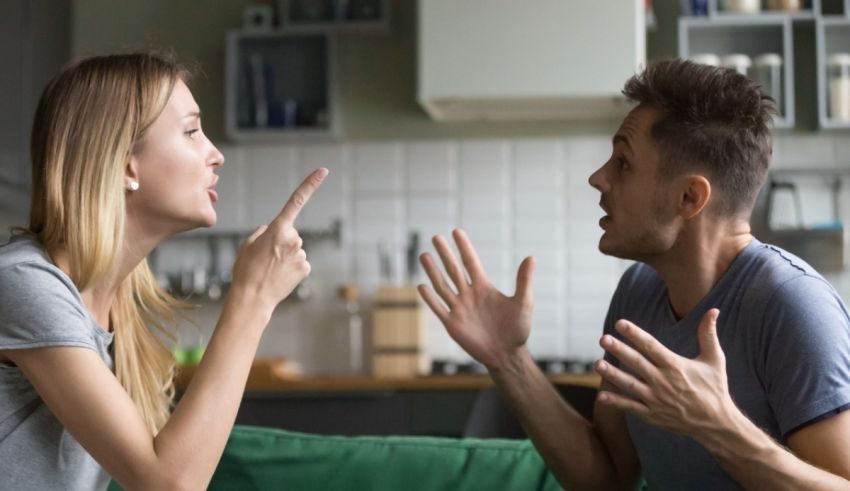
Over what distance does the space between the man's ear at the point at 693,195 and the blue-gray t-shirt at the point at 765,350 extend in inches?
3.8

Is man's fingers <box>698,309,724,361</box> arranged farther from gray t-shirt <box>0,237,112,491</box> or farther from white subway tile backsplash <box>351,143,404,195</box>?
white subway tile backsplash <box>351,143,404,195</box>

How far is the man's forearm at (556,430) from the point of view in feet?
6.13

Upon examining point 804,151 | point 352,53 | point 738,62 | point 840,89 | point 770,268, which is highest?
point 352,53

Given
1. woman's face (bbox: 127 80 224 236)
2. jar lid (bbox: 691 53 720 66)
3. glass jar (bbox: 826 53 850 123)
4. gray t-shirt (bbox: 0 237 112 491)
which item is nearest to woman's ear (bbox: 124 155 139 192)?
woman's face (bbox: 127 80 224 236)

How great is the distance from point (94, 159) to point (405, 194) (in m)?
3.08

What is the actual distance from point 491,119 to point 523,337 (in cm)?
290

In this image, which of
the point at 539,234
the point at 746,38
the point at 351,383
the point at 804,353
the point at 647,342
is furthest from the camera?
the point at 539,234

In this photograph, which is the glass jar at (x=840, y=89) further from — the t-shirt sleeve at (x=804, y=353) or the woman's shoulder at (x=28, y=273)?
the woman's shoulder at (x=28, y=273)

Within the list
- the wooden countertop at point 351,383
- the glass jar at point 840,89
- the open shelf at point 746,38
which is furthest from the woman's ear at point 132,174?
the glass jar at point 840,89

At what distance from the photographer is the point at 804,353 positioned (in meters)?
1.54

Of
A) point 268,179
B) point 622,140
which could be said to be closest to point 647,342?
point 622,140

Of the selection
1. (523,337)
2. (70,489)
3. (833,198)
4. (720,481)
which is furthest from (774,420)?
(833,198)

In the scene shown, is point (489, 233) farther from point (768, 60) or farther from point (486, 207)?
point (768, 60)

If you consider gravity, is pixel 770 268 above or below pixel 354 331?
above
